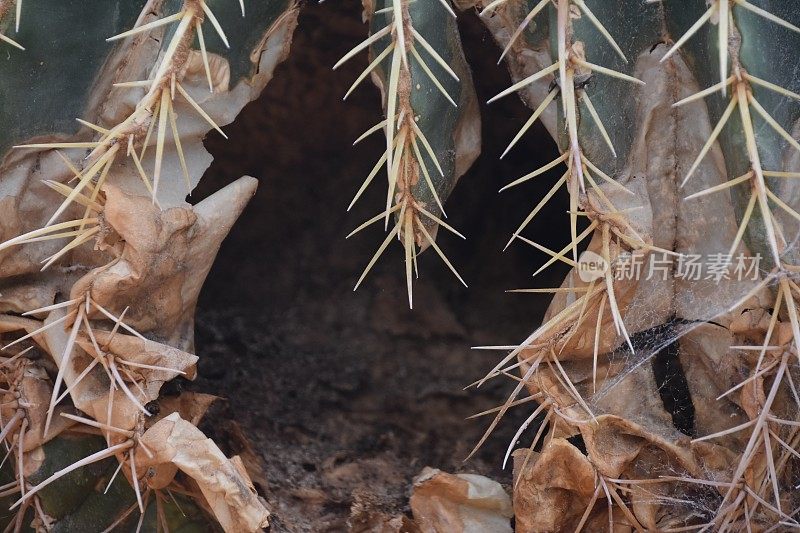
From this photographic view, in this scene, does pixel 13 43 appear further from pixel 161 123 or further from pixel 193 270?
pixel 193 270

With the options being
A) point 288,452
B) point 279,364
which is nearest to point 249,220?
point 279,364

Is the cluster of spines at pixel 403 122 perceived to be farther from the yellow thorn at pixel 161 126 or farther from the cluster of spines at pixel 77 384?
the cluster of spines at pixel 77 384

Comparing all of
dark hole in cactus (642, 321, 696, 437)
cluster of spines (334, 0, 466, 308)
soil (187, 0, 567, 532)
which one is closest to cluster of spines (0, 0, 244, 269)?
cluster of spines (334, 0, 466, 308)

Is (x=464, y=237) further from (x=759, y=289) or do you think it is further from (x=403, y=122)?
(x=759, y=289)

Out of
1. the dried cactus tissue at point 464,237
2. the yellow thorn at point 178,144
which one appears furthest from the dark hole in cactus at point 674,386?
the yellow thorn at point 178,144

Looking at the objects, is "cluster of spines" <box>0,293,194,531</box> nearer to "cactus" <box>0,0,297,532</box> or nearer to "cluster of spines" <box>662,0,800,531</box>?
"cactus" <box>0,0,297,532</box>

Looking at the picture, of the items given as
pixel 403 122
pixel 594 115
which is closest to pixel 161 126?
pixel 403 122
